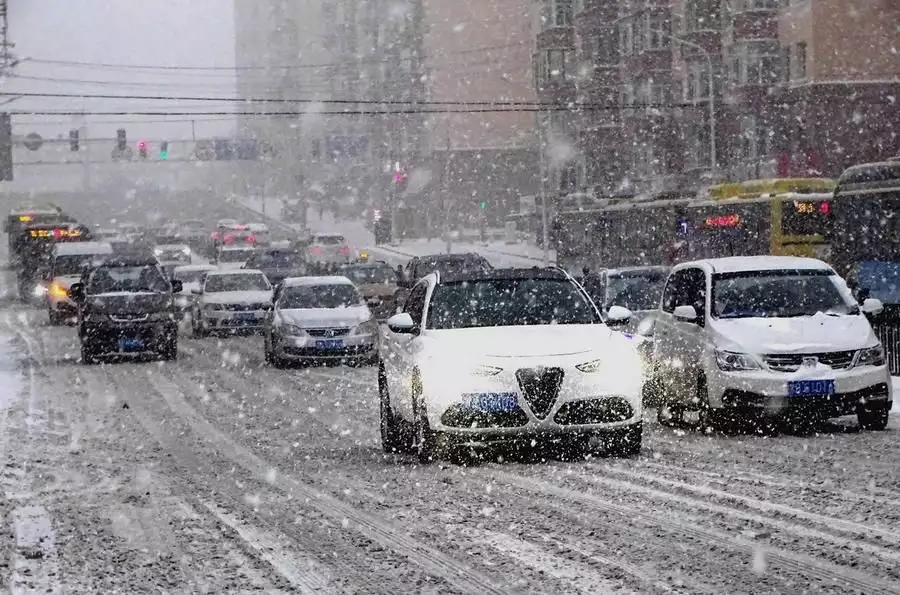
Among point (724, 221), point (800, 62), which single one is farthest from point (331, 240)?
point (724, 221)

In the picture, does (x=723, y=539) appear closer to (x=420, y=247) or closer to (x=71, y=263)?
(x=71, y=263)

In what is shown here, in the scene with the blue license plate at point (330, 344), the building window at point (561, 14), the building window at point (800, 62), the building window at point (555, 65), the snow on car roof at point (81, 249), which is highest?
the building window at point (561, 14)

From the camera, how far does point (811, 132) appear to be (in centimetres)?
5797

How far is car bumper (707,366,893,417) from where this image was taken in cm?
1490

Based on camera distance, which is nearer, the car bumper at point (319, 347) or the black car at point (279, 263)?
the car bumper at point (319, 347)

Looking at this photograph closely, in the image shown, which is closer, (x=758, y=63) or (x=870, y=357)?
(x=870, y=357)

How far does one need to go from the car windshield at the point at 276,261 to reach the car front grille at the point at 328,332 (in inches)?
981

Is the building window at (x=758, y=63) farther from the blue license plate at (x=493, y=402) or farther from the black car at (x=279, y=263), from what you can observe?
the blue license plate at (x=493, y=402)


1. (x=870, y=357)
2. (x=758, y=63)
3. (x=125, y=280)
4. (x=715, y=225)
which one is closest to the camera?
(x=870, y=357)

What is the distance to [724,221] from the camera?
41.3 metres

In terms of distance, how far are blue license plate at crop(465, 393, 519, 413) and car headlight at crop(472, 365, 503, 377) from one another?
153 mm

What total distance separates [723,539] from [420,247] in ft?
275

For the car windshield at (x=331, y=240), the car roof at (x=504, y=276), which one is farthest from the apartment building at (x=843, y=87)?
the car roof at (x=504, y=276)

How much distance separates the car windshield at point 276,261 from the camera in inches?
2036
